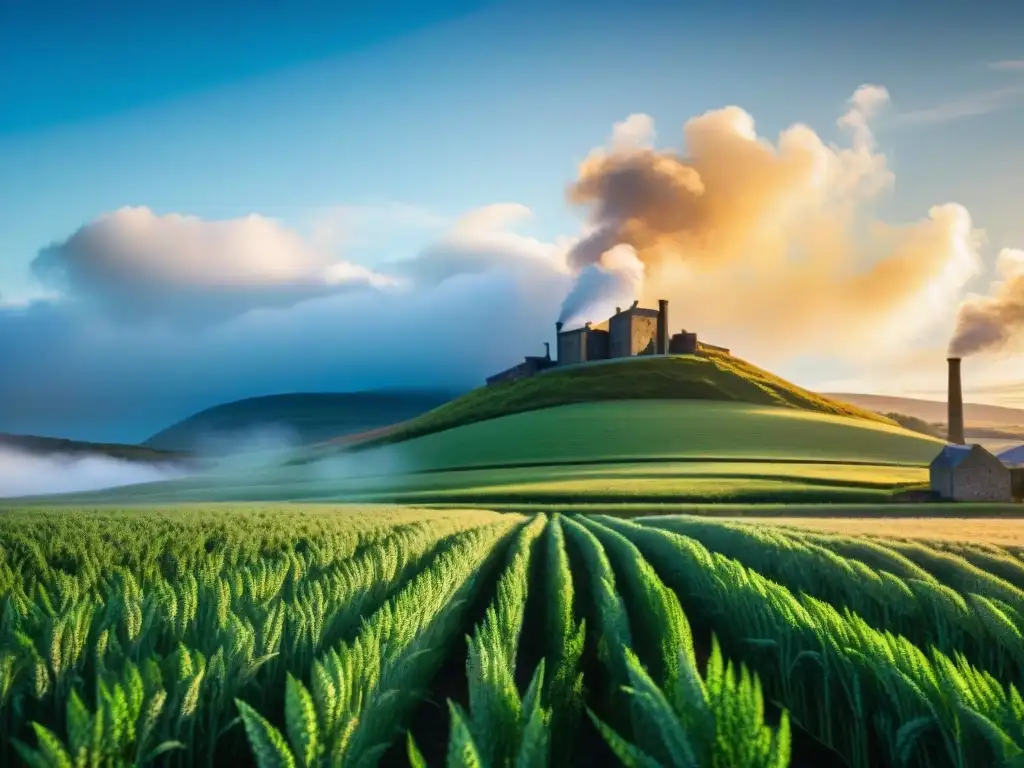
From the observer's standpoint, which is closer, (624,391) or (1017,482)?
(1017,482)

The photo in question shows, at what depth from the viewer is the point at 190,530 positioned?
14938mm

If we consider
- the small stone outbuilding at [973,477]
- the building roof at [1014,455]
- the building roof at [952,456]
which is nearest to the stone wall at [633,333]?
the building roof at [1014,455]

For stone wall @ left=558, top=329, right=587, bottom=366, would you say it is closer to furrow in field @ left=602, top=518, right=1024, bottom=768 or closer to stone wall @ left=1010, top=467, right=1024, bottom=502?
stone wall @ left=1010, top=467, right=1024, bottom=502

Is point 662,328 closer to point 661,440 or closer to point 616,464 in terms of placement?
point 661,440

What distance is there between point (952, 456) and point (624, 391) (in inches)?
2233

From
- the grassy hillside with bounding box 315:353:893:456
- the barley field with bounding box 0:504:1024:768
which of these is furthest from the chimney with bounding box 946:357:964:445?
the barley field with bounding box 0:504:1024:768

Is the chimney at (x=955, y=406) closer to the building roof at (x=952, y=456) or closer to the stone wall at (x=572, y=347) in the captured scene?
the building roof at (x=952, y=456)

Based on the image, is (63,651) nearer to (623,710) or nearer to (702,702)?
(623,710)

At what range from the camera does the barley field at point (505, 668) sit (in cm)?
333

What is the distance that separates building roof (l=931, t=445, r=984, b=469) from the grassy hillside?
52.5 meters

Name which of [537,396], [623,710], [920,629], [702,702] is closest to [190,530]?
[623,710]

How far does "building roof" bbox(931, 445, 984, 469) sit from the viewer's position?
167ft

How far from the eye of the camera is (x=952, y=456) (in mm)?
51719

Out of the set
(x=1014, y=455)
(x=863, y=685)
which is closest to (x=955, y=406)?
(x=1014, y=455)
